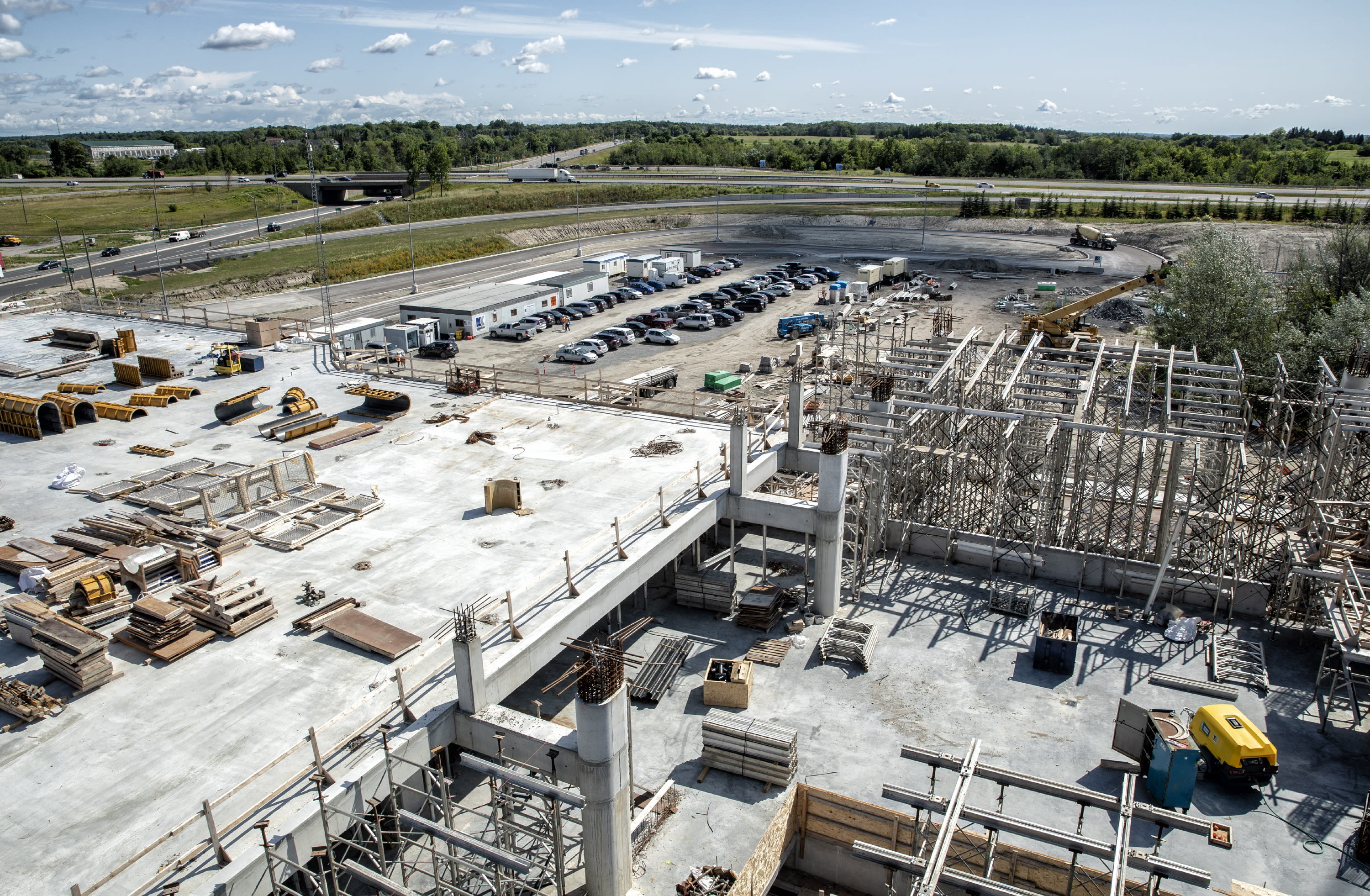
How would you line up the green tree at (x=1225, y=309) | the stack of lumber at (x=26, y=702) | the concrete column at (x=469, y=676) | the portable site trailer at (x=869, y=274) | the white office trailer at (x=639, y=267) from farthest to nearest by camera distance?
1. the white office trailer at (x=639, y=267)
2. the portable site trailer at (x=869, y=274)
3. the green tree at (x=1225, y=309)
4. the stack of lumber at (x=26, y=702)
5. the concrete column at (x=469, y=676)

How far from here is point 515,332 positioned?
69.7 metres

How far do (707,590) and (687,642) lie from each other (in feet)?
8.15

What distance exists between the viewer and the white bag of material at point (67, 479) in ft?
99.1

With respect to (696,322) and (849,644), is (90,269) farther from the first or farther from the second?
(849,644)

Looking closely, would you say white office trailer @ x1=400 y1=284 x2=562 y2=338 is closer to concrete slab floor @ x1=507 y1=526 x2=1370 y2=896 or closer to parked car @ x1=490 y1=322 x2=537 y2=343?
parked car @ x1=490 y1=322 x2=537 y2=343

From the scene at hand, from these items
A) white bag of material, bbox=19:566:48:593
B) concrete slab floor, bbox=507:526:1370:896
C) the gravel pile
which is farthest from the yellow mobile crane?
white bag of material, bbox=19:566:48:593

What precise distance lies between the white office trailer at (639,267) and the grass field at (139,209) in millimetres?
59699

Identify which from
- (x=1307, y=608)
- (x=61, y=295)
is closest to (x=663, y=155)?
(x=61, y=295)

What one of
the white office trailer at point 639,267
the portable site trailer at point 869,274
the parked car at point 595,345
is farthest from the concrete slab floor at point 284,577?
the portable site trailer at point 869,274

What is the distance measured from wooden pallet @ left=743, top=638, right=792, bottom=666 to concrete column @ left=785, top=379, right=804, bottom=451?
869 centimetres

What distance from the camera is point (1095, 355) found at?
123 feet

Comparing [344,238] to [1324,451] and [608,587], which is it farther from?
[1324,451]

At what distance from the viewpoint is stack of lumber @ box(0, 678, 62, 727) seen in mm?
18750

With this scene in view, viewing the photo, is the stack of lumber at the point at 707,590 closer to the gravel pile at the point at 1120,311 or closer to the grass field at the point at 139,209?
the gravel pile at the point at 1120,311
